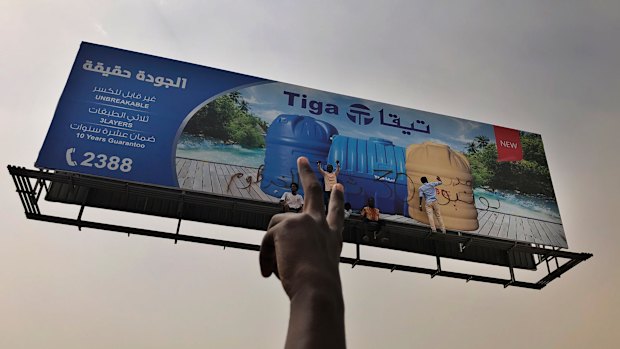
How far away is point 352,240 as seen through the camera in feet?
35.7

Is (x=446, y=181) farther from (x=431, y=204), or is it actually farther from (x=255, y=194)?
(x=255, y=194)

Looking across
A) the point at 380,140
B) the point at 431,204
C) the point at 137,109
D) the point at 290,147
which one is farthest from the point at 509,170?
the point at 137,109

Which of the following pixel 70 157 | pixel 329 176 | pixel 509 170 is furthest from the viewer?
pixel 509 170

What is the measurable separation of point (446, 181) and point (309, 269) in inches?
425

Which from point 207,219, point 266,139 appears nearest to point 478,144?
point 266,139

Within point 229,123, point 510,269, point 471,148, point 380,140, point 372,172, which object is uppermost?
point 471,148

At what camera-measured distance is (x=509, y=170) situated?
41.4 ft

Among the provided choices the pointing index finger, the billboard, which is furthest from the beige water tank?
the pointing index finger

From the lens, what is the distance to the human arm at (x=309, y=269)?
140 centimetres

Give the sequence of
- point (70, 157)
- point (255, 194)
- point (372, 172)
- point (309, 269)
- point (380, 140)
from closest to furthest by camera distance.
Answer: point (309, 269) → point (70, 157) → point (255, 194) → point (372, 172) → point (380, 140)

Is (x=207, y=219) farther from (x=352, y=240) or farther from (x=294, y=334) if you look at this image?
(x=294, y=334)

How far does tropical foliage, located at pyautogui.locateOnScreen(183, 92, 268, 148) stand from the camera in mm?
10805

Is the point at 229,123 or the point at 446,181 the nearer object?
the point at 229,123

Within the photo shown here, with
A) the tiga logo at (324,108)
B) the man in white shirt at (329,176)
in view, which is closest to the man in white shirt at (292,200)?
the man in white shirt at (329,176)
